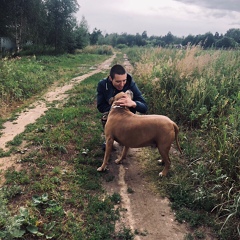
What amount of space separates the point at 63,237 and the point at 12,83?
268 inches

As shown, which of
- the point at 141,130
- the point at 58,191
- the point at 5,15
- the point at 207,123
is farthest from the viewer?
the point at 5,15

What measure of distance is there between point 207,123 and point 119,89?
6.62 ft

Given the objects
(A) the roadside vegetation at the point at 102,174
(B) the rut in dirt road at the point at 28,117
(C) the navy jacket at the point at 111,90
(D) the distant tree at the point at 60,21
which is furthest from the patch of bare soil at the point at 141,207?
(D) the distant tree at the point at 60,21

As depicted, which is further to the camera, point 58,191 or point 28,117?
point 28,117

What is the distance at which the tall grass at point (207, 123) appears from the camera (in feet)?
11.3

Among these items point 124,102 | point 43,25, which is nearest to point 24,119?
point 124,102

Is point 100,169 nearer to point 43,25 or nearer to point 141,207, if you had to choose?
point 141,207

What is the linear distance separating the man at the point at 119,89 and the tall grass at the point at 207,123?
129 centimetres

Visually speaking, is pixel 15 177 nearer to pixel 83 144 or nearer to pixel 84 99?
pixel 83 144

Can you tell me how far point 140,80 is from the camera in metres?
9.20

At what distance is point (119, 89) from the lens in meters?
4.63

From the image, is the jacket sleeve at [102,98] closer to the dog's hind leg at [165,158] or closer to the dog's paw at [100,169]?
the dog's paw at [100,169]

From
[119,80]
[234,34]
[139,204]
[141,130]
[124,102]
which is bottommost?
[139,204]

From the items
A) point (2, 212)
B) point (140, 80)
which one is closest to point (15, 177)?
point (2, 212)
